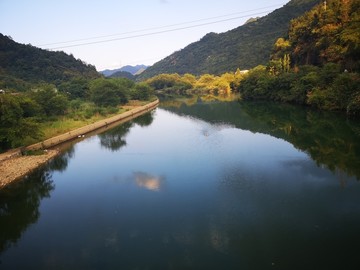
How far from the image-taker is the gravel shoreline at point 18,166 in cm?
1848

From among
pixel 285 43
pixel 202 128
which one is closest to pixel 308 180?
pixel 202 128

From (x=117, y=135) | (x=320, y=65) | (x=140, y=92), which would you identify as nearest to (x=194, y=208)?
(x=117, y=135)

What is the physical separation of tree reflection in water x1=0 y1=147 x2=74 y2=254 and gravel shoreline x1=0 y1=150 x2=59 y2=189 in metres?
0.44

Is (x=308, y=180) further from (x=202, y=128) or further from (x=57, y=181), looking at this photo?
(x=202, y=128)

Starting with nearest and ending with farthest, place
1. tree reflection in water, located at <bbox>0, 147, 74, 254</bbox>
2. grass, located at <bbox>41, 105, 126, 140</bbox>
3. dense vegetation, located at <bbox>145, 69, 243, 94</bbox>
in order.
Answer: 1. tree reflection in water, located at <bbox>0, 147, 74, 254</bbox>
2. grass, located at <bbox>41, 105, 126, 140</bbox>
3. dense vegetation, located at <bbox>145, 69, 243, 94</bbox>

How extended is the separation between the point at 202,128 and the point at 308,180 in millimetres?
18781

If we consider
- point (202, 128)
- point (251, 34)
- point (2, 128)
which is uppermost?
point (251, 34)

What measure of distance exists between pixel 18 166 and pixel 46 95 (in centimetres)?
1600

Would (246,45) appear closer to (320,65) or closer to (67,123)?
(320,65)

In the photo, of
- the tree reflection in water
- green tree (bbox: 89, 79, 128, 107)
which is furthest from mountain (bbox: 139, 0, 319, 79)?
the tree reflection in water

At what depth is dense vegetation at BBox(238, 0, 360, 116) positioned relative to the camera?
108 ft

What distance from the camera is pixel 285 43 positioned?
6531cm

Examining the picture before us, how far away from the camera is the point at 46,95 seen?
3447 centimetres

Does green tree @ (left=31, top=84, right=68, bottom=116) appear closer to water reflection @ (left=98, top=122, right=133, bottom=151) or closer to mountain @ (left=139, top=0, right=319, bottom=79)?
water reflection @ (left=98, top=122, right=133, bottom=151)
